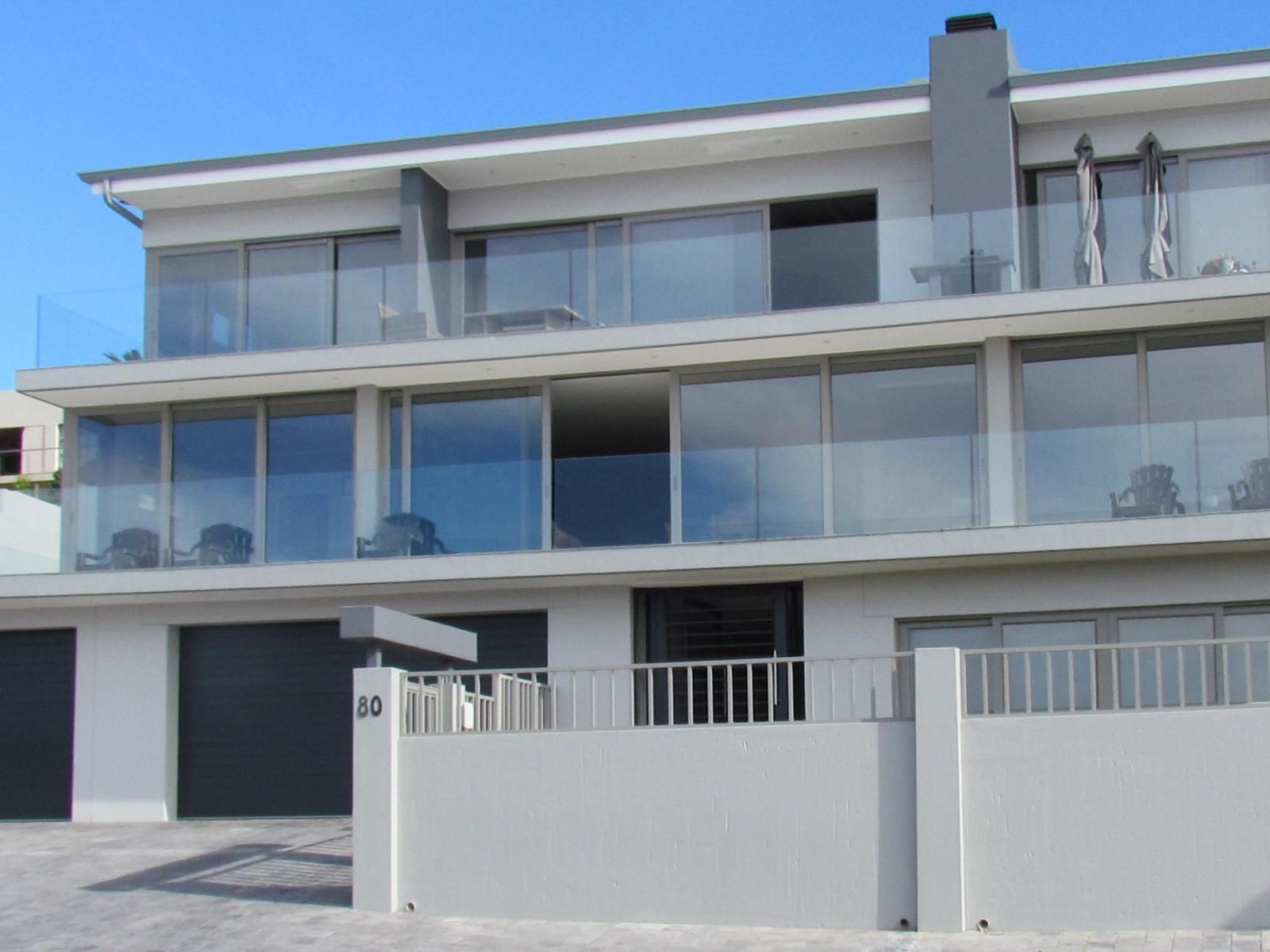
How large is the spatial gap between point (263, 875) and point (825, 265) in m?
9.47

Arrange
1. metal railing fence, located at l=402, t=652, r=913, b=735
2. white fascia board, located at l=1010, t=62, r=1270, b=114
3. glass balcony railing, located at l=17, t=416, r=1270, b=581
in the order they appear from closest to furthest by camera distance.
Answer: metal railing fence, located at l=402, t=652, r=913, b=735, glass balcony railing, located at l=17, t=416, r=1270, b=581, white fascia board, located at l=1010, t=62, r=1270, b=114

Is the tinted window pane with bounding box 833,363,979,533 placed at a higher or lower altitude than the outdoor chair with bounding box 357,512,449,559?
higher

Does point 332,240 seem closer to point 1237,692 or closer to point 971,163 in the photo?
point 971,163

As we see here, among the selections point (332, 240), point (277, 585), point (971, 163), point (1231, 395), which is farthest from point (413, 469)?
point (1231, 395)

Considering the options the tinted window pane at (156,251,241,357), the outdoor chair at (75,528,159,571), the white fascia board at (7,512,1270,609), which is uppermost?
the tinted window pane at (156,251,241,357)

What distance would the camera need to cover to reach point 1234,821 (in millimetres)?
12836

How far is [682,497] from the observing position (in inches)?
774

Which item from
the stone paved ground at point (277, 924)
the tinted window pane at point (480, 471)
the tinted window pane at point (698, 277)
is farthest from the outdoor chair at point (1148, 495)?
the tinted window pane at point (480, 471)

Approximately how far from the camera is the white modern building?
18359mm

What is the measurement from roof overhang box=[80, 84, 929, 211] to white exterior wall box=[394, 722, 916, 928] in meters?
9.02

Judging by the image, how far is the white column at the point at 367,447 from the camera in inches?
Result: 801

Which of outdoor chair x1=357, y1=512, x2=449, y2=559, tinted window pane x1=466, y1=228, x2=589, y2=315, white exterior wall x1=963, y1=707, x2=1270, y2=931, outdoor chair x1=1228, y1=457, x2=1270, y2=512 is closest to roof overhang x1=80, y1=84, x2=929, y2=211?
tinted window pane x1=466, y1=228, x2=589, y2=315

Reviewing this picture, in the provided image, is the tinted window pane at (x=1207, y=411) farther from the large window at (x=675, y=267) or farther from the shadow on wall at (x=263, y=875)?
the shadow on wall at (x=263, y=875)

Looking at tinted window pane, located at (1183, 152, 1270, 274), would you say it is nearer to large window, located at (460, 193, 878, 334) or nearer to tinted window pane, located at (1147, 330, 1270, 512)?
tinted window pane, located at (1147, 330, 1270, 512)
